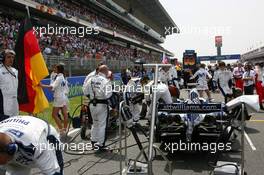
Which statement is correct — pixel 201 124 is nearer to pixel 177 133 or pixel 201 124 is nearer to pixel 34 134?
pixel 177 133

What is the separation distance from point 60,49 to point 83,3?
45.3 ft

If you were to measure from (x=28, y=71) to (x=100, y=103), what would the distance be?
5.26ft

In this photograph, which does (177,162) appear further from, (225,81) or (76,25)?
(76,25)

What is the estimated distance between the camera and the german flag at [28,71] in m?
7.52

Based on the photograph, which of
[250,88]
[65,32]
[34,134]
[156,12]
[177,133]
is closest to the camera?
[34,134]

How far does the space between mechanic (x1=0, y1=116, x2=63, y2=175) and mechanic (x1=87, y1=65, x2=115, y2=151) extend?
4.51 meters

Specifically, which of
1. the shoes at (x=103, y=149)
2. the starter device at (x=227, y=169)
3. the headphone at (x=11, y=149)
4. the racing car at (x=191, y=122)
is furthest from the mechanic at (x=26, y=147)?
the shoes at (x=103, y=149)

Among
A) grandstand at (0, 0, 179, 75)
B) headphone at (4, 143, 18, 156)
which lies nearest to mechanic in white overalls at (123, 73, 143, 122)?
headphone at (4, 143, 18, 156)

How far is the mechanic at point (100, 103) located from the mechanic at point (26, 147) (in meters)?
4.51

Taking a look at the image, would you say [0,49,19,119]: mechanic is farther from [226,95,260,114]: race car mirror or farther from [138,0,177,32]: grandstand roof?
→ [138,0,177,32]: grandstand roof

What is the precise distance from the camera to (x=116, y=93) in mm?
9305

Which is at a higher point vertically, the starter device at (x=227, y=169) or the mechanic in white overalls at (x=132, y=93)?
the mechanic in white overalls at (x=132, y=93)

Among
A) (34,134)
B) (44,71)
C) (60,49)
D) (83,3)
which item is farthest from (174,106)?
(83,3)

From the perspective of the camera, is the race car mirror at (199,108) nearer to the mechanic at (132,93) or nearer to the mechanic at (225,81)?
the mechanic at (132,93)
